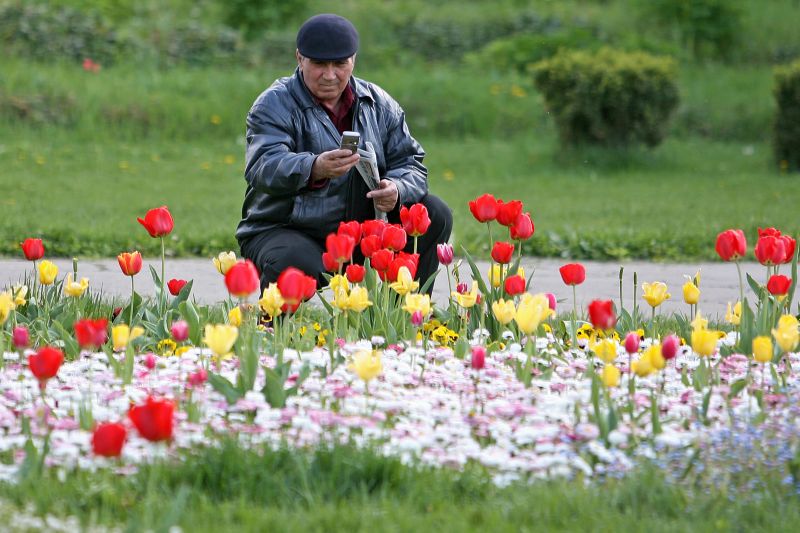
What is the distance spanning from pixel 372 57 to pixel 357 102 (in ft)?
35.0

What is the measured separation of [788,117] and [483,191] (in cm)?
354

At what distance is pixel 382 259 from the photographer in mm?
3773

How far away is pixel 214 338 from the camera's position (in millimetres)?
2943

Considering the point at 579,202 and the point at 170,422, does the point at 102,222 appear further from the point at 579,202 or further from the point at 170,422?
the point at 170,422

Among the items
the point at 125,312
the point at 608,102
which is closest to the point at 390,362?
the point at 125,312

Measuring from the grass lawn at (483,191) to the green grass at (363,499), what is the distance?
15.4 ft

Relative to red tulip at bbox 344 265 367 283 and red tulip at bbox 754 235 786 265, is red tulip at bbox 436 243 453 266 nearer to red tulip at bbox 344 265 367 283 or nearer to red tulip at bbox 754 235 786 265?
red tulip at bbox 344 265 367 283

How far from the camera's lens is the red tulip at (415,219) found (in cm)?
406

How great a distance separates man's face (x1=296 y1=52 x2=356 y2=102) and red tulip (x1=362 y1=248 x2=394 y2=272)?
116 centimetres

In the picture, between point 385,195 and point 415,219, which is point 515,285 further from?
point 385,195

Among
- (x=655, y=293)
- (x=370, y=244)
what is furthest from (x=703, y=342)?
(x=370, y=244)

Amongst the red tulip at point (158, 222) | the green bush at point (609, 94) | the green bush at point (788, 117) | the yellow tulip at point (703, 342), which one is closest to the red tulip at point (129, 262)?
the red tulip at point (158, 222)

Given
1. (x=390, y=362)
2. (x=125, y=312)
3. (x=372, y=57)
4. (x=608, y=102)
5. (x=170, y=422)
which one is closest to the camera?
(x=170, y=422)

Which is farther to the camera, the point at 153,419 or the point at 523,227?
the point at 523,227
